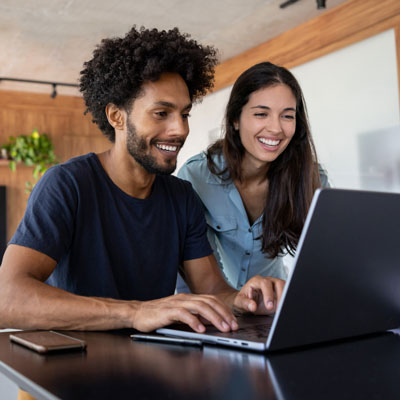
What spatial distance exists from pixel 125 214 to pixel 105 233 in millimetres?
81

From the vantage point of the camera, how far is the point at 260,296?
120 centimetres

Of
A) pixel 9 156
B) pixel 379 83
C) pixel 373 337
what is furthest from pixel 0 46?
pixel 373 337

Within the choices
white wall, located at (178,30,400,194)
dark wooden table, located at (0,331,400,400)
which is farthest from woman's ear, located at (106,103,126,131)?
white wall, located at (178,30,400,194)

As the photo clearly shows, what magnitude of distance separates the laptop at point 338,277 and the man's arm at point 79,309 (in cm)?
4

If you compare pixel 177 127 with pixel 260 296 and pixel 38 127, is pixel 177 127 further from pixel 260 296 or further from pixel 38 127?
pixel 38 127

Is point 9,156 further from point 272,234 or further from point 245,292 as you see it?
point 245,292

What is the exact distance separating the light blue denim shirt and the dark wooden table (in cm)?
107

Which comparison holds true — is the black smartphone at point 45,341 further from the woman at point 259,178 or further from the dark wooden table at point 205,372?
the woman at point 259,178

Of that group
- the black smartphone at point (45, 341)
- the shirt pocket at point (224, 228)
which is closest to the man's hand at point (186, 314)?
the black smartphone at point (45, 341)

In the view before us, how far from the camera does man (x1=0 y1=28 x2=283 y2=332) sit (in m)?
1.13

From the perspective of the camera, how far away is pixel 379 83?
3393 millimetres

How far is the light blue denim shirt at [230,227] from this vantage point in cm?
192

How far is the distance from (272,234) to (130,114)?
69 cm

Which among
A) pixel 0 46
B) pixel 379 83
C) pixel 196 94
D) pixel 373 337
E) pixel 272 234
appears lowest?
pixel 373 337
